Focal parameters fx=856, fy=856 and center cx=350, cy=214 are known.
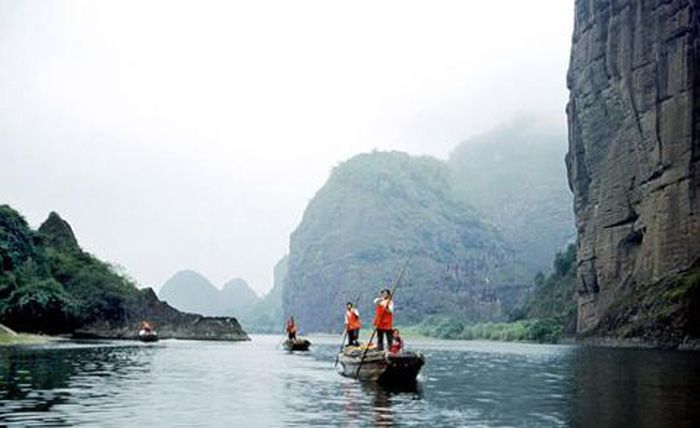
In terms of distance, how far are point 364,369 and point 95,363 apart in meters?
17.7

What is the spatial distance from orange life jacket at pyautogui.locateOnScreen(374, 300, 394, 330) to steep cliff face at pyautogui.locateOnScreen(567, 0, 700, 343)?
65041 millimetres

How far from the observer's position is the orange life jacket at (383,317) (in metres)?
38.9

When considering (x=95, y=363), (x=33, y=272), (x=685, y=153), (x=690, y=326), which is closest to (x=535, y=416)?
(x=95, y=363)

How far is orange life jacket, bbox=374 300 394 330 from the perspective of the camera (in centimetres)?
3891

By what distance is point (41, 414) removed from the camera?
22.9 metres

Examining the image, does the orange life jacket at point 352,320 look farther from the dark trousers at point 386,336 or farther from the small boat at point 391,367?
the small boat at point 391,367

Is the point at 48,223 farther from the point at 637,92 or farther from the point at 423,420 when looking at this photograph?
the point at 423,420

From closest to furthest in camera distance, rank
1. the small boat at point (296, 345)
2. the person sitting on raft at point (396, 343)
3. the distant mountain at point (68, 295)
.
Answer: the person sitting on raft at point (396, 343) → the small boat at point (296, 345) → the distant mountain at point (68, 295)

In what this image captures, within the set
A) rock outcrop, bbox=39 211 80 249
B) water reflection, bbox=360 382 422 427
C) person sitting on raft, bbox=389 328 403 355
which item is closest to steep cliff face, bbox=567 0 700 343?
person sitting on raft, bbox=389 328 403 355

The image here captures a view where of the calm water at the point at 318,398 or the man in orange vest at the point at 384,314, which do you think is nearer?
the calm water at the point at 318,398

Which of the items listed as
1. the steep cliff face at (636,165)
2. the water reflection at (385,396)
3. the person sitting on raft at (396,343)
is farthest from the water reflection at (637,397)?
the steep cliff face at (636,165)

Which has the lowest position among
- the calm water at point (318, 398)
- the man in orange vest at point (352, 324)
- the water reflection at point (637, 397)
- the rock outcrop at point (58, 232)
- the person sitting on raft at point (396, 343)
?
the calm water at point (318, 398)

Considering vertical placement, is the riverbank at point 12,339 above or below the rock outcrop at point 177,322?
below

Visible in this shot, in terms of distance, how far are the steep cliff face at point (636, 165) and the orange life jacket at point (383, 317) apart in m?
65.0
